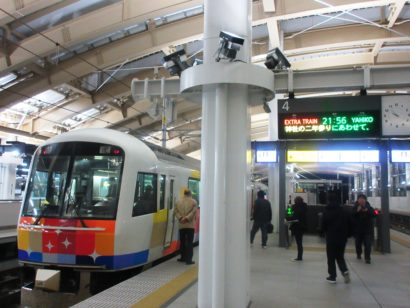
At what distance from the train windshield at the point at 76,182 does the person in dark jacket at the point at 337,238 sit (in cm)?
389

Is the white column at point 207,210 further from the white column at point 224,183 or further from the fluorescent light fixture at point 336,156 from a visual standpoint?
the fluorescent light fixture at point 336,156

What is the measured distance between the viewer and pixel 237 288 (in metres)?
5.62

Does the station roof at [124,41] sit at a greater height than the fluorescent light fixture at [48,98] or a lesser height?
greater

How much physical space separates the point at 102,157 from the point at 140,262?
7.02ft

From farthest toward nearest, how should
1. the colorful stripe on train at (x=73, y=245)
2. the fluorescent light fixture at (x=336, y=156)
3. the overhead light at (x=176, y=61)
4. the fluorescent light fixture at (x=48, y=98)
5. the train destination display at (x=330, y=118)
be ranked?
the fluorescent light fixture at (x=48, y=98) → the fluorescent light fixture at (x=336, y=156) → the train destination display at (x=330, y=118) → the colorful stripe on train at (x=73, y=245) → the overhead light at (x=176, y=61)

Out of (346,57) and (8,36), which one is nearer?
(8,36)

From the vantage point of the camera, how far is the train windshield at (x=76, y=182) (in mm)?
8141

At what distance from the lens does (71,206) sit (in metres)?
8.16

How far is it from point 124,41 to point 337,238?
13881mm

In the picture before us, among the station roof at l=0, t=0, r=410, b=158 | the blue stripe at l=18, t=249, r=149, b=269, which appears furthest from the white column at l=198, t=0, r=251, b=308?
the station roof at l=0, t=0, r=410, b=158

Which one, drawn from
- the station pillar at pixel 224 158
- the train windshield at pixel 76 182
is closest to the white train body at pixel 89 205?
the train windshield at pixel 76 182

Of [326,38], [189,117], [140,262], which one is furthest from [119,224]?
[189,117]

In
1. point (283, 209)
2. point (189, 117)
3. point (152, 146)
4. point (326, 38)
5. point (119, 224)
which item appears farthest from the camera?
point (189, 117)

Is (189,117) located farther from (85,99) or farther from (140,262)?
(140,262)
